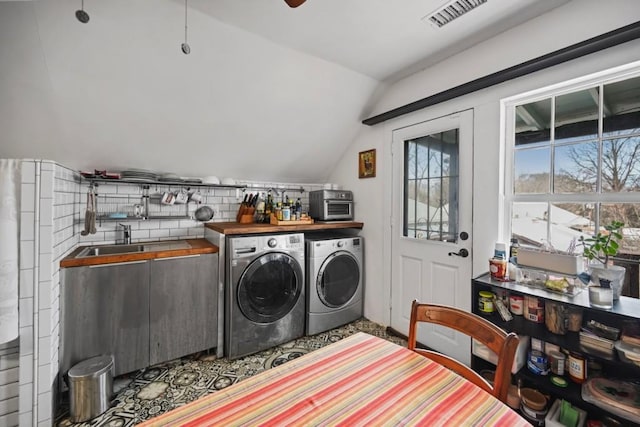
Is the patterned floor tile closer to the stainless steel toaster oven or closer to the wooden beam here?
the stainless steel toaster oven

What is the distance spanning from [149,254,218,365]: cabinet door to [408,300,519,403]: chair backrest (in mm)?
1686

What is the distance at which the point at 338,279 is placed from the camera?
9.26ft

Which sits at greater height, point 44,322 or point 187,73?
point 187,73

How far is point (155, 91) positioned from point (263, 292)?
5.99ft

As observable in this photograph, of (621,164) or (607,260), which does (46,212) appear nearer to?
(607,260)

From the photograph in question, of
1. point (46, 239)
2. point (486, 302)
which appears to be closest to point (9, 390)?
point (46, 239)

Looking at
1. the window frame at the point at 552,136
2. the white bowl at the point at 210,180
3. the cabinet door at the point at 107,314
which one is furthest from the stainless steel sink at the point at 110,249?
the window frame at the point at 552,136

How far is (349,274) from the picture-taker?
9.52 feet

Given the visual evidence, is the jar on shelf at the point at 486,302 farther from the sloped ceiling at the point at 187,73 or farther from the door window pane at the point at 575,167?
the sloped ceiling at the point at 187,73

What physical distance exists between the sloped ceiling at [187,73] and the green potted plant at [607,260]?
1431 mm

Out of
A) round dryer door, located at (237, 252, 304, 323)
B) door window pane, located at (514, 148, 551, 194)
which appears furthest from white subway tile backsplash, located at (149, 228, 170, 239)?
door window pane, located at (514, 148, 551, 194)

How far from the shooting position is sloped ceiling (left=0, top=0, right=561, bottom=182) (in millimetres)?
1690

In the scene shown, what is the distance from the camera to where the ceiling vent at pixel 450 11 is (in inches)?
Result: 64.9

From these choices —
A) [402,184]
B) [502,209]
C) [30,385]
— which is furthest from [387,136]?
[30,385]
